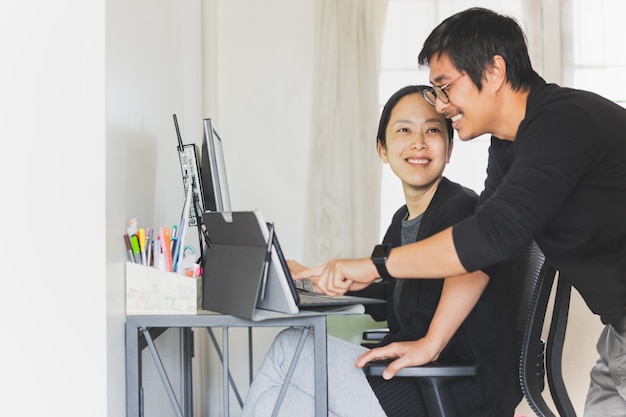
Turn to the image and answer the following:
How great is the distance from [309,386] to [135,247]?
47cm

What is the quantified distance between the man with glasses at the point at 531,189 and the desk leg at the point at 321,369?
0.08 metres

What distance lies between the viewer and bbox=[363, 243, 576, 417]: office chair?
4.79ft

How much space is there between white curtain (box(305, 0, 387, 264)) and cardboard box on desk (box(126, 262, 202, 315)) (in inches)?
69.1

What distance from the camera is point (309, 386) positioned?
1597mm

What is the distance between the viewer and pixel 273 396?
5.17 feet

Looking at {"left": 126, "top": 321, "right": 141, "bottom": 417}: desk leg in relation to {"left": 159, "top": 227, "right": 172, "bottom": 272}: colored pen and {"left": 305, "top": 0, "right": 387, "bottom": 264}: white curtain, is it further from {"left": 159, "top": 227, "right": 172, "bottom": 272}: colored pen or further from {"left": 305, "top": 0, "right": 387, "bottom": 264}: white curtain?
{"left": 305, "top": 0, "right": 387, "bottom": 264}: white curtain

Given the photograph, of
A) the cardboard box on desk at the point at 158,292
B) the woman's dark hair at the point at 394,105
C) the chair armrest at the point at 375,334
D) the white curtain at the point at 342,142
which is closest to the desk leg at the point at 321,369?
the cardboard box on desk at the point at 158,292

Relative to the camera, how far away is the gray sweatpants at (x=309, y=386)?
1568 mm

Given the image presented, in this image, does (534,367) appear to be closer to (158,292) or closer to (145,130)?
(158,292)

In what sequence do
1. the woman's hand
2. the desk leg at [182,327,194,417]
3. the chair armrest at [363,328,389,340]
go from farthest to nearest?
the desk leg at [182,327,194,417], the chair armrest at [363,328,389,340], the woman's hand

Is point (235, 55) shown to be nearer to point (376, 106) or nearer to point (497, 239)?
point (376, 106)

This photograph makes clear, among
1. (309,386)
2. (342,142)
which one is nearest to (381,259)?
(309,386)

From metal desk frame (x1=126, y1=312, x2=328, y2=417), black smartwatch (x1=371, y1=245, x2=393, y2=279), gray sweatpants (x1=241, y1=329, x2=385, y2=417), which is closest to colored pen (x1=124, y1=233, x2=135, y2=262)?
metal desk frame (x1=126, y1=312, x2=328, y2=417)
